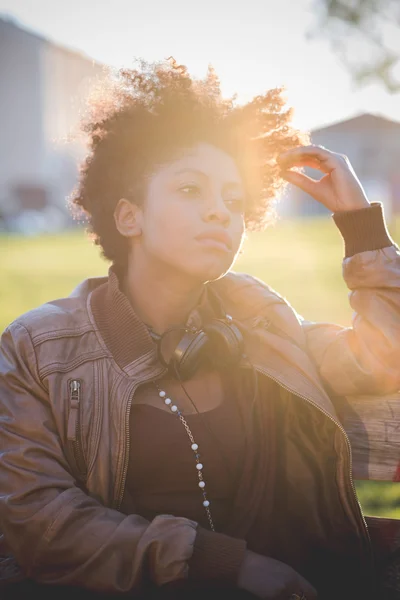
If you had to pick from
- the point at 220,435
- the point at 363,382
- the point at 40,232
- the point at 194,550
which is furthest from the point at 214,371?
the point at 40,232

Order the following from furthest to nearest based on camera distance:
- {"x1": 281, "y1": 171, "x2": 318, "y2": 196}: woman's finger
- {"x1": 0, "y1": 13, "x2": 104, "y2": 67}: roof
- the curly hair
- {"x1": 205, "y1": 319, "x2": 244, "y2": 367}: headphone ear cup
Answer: {"x1": 0, "y1": 13, "x2": 104, "y2": 67}: roof
{"x1": 281, "y1": 171, "x2": 318, "y2": 196}: woman's finger
the curly hair
{"x1": 205, "y1": 319, "x2": 244, "y2": 367}: headphone ear cup

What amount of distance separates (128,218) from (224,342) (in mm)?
656

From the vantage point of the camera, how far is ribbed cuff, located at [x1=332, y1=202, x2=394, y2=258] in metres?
2.60

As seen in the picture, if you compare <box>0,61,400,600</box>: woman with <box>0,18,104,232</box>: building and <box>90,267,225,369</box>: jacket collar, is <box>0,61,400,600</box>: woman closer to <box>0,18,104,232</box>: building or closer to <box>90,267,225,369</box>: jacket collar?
<box>90,267,225,369</box>: jacket collar

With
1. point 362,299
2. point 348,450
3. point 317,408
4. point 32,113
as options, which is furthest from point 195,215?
point 32,113

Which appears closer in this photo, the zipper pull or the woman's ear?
the zipper pull

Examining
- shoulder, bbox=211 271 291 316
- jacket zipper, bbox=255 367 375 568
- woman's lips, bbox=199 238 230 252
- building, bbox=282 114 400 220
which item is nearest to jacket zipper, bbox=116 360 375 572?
jacket zipper, bbox=255 367 375 568

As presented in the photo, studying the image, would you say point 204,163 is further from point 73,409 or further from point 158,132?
point 73,409

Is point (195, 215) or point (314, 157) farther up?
point (314, 157)

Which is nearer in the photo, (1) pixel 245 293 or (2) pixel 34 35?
(1) pixel 245 293

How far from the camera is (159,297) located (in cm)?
272

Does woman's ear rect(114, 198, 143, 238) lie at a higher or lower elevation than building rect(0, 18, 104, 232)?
lower

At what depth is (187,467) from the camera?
248cm

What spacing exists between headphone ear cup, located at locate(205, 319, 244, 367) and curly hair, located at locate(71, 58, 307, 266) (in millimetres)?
586
